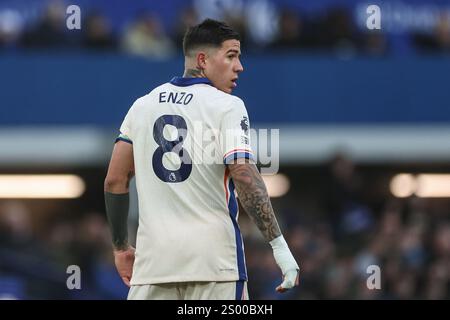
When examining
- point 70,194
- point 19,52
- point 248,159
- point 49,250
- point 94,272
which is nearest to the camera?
point 248,159

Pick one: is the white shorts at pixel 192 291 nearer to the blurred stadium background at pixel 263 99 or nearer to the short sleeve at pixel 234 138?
the short sleeve at pixel 234 138

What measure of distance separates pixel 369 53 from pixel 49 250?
556 cm

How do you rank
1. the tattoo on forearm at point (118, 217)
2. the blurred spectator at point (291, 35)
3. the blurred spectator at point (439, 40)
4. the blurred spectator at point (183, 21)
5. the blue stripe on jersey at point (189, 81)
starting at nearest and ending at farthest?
the blue stripe on jersey at point (189, 81) < the tattoo on forearm at point (118, 217) < the blurred spectator at point (183, 21) < the blurred spectator at point (291, 35) < the blurred spectator at point (439, 40)

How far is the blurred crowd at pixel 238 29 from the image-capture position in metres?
19.3

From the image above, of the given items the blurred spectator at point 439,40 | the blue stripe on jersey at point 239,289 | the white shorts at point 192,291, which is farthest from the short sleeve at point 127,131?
the blurred spectator at point 439,40

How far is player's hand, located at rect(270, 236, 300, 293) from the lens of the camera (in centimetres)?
743

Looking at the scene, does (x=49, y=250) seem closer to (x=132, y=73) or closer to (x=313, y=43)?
(x=132, y=73)

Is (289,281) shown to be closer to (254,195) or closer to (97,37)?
(254,195)

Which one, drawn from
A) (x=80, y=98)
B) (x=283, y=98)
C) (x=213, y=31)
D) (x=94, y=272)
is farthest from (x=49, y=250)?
(x=213, y=31)

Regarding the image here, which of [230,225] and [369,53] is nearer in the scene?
[230,225]

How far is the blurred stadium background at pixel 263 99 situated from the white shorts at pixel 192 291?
977 cm

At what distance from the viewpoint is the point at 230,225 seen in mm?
7730

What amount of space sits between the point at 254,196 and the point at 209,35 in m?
1.05

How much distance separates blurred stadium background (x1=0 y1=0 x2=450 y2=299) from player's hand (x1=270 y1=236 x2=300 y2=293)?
9865mm
